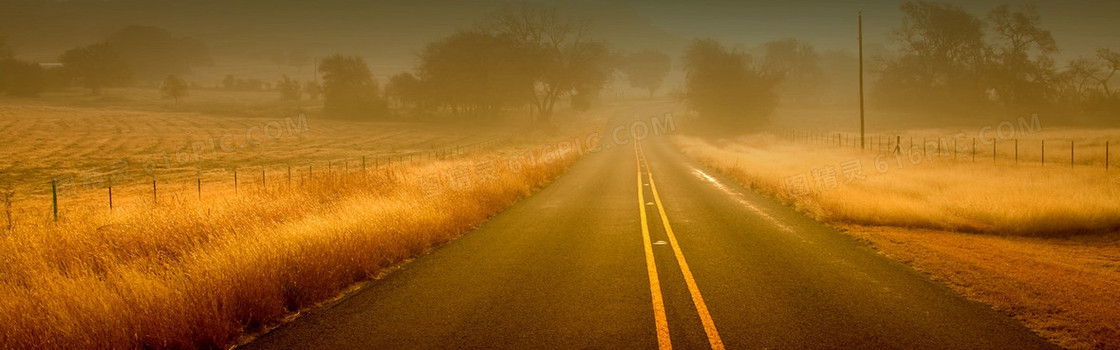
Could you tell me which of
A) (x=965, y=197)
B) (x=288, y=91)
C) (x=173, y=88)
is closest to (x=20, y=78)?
(x=173, y=88)

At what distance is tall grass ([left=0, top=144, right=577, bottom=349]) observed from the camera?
15.4 feet

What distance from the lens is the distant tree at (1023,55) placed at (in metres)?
58.8

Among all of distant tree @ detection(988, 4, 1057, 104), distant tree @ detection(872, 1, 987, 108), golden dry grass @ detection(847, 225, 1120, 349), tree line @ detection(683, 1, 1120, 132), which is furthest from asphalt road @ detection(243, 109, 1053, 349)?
distant tree @ detection(872, 1, 987, 108)

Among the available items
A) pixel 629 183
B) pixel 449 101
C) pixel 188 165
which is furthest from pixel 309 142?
pixel 629 183

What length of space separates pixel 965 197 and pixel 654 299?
1301cm

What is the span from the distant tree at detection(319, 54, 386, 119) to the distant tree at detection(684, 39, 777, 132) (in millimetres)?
47443

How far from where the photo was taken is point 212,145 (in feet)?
149

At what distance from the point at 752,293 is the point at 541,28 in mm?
68877

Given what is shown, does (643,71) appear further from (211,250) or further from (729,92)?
(211,250)

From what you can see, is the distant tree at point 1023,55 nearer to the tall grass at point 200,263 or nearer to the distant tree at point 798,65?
the distant tree at point 798,65

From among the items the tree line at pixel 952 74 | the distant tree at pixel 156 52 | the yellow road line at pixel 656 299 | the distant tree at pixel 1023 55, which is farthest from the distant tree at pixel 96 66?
the distant tree at pixel 1023 55

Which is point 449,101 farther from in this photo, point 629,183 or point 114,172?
point 629,183

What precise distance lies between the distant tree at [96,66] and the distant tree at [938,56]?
13554cm

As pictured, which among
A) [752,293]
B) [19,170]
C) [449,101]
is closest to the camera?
[752,293]
